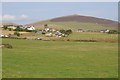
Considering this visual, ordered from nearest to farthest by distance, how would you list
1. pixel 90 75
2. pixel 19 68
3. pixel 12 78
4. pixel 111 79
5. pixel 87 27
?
pixel 12 78, pixel 111 79, pixel 90 75, pixel 19 68, pixel 87 27

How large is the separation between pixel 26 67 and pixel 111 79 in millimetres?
9141

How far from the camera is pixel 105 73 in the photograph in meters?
26.9

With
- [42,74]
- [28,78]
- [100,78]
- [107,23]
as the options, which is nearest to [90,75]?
[100,78]

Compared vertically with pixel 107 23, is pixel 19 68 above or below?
below

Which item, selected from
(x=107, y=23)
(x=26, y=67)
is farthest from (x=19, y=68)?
(x=107, y=23)

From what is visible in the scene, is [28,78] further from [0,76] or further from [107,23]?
[107,23]

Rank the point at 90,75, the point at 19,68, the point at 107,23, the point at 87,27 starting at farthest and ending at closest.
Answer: the point at 107,23
the point at 87,27
the point at 19,68
the point at 90,75

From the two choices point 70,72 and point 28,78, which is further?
point 70,72

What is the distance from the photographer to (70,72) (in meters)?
26.7

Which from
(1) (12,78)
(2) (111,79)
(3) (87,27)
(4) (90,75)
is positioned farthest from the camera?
(3) (87,27)

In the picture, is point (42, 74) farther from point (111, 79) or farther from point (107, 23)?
point (107, 23)

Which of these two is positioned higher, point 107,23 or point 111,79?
point 107,23

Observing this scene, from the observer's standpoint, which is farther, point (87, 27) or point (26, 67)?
point (87, 27)

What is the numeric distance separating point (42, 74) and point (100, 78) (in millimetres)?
4766
